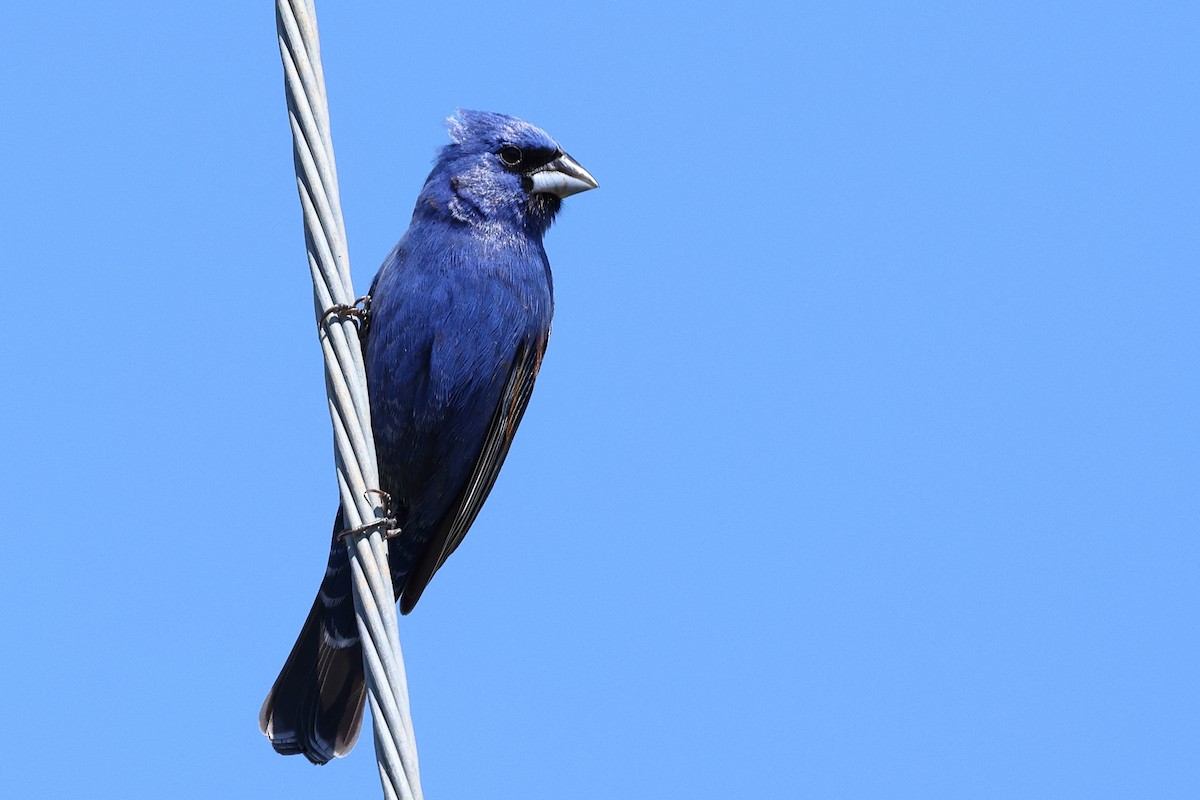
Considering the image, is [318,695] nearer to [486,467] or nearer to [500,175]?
[486,467]

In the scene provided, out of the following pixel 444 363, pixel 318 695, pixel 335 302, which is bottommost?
pixel 318 695

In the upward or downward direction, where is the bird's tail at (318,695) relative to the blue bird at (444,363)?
downward

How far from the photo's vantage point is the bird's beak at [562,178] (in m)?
6.15

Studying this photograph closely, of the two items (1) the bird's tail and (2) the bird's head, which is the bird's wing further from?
(2) the bird's head

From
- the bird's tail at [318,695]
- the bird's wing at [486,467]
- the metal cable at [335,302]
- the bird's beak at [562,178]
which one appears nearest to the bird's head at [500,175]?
the bird's beak at [562,178]

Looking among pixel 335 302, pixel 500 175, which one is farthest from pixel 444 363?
pixel 335 302

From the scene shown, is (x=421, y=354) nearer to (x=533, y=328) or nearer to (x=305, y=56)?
(x=533, y=328)

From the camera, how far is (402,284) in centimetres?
556

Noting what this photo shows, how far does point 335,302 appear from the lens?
3578 millimetres

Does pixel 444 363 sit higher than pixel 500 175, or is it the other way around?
pixel 500 175

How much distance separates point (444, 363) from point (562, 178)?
1.11m

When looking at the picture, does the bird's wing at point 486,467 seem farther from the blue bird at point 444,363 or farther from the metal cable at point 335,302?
the metal cable at point 335,302

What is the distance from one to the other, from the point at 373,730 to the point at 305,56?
63.4 inches

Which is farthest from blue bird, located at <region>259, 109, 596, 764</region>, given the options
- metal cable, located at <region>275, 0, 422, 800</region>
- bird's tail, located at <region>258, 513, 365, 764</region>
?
metal cable, located at <region>275, 0, 422, 800</region>
